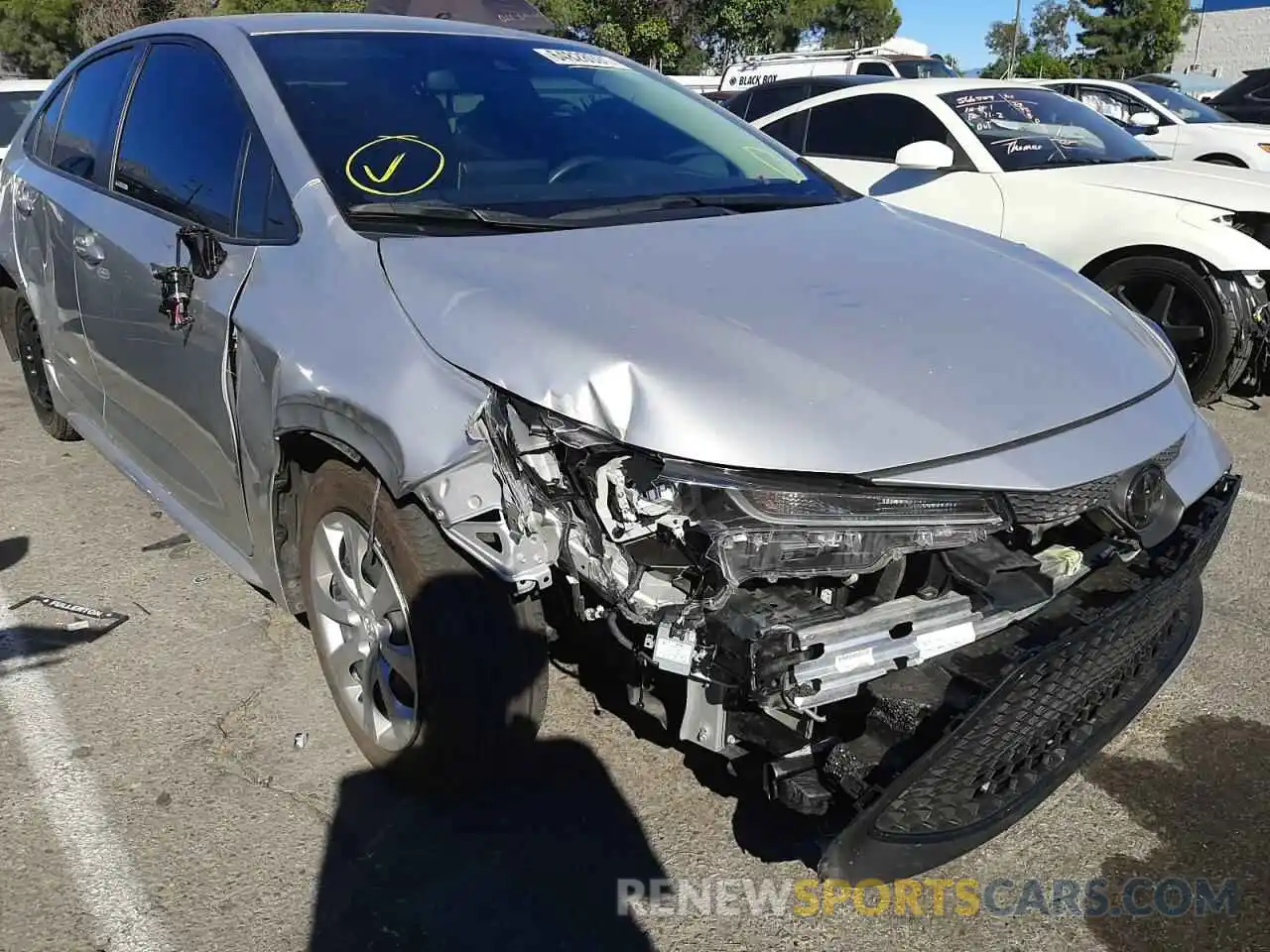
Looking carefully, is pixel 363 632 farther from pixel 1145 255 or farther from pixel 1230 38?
pixel 1230 38

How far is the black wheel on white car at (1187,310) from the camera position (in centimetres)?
536

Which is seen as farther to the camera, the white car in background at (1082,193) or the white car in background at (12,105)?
the white car in background at (12,105)

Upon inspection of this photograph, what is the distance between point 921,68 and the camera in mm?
17516

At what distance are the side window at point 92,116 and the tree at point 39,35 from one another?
4260 cm

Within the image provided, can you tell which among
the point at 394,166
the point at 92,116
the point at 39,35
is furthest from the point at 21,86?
the point at 39,35

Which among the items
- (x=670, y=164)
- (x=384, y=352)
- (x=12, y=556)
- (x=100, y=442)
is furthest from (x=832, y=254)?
(x=12, y=556)

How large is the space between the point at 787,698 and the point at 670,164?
184cm

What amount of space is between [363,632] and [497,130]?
1.45 metres

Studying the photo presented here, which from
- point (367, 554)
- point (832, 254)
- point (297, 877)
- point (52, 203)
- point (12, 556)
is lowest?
point (12, 556)

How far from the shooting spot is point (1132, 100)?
1166 cm

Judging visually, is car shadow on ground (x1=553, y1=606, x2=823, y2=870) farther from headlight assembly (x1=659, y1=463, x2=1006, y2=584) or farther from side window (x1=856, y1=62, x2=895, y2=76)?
side window (x1=856, y1=62, x2=895, y2=76)

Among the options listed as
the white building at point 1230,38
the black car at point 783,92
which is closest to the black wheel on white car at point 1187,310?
the black car at point 783,92

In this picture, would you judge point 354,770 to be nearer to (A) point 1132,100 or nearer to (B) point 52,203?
(B) point 52,203

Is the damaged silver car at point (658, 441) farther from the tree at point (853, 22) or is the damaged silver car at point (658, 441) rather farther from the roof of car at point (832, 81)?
the tree at point (853, 22)
